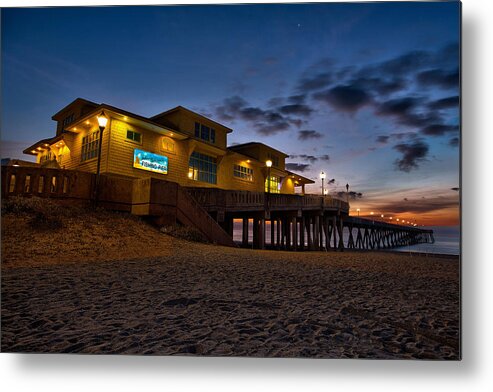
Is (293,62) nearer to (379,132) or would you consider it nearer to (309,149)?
(379,132)

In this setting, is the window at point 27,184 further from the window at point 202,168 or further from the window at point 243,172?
the window at point 243,172

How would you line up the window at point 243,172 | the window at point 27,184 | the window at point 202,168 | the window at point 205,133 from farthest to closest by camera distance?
the window at point 243,172 → the window at point 205,133 → the window at point 202,168 → the window at point 27,184

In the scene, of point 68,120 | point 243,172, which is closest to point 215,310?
point 68,120

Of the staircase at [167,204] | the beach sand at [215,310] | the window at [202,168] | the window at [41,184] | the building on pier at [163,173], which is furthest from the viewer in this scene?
the window at [202,168]

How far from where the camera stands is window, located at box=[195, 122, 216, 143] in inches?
574

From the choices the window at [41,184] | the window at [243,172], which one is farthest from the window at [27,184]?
the window at [243,172]

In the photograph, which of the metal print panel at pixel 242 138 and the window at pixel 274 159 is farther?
the window at pixel 274 159

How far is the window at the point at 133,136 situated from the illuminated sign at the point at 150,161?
1.38ft

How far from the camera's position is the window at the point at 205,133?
14570 millimetres

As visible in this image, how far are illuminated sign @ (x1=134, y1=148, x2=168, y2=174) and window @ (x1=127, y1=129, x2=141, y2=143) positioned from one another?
0.42m

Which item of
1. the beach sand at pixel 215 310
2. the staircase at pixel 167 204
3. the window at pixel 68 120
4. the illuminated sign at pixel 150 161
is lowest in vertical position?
the beach sand at pixel 215 310

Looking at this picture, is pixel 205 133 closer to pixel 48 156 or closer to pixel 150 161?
pixel 150 161

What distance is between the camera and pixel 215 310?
8.01 feet

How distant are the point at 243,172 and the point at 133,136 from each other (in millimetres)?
7676
